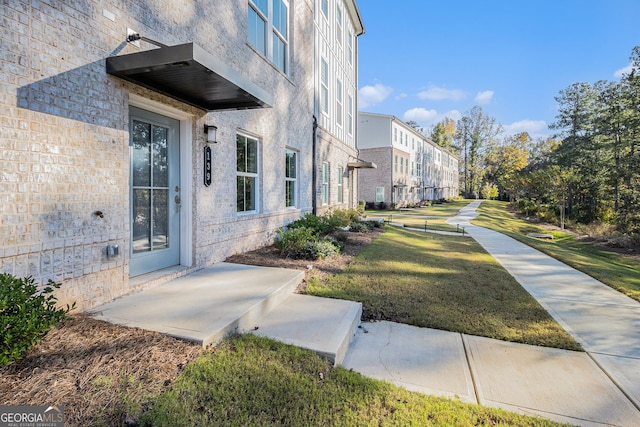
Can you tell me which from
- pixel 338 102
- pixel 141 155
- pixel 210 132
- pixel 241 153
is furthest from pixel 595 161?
pixel 141 155

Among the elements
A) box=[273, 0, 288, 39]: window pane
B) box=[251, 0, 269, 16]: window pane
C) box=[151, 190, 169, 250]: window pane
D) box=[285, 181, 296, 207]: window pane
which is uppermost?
box=[273, 0, 288, 39]: window pane

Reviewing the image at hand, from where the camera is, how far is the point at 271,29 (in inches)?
313

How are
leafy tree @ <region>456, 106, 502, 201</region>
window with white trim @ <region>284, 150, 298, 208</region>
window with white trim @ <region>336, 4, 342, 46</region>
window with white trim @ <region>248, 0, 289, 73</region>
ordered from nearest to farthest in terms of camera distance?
window with white trim @ <region>248, 0, 289, 73</region> → window with white trim @ <region>284, 150, 298, 208</region> → window with white trim @ <region>336, 4, 342, 46</region> → leafy tree @ <region>456, 106, 502, 201</region>

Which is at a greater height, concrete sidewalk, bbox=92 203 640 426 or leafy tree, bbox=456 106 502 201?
leafy tree, bbox=456 106 502 201

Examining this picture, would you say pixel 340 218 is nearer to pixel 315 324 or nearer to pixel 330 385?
pixel 315 324

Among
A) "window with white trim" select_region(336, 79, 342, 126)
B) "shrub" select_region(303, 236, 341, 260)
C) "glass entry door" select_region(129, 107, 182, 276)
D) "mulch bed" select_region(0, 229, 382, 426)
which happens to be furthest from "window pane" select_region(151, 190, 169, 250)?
"window with white trim" select_region(336, 79, 342, 126)

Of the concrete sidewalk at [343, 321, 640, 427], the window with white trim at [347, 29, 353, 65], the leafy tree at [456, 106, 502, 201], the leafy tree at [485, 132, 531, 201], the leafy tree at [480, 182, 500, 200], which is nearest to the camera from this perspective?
the concrete sidewalk at [343, 321, 640, 427]

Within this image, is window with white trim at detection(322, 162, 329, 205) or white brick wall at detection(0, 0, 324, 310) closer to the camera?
white brick wall at detection(0, 0, 324, 310)

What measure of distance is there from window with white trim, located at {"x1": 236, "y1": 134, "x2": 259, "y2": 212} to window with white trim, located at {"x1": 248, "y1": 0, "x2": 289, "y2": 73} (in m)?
2.25

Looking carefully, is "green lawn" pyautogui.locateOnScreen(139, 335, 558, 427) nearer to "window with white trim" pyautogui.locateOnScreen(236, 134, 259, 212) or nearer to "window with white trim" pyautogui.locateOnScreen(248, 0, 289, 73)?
"window with white trim" pyautogui.locateOnScreen(236, 134, 259, 212)

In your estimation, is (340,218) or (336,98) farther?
(336,98)

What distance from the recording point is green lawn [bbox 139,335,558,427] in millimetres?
2086

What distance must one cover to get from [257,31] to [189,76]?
430cm

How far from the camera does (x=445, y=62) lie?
2312 cm
